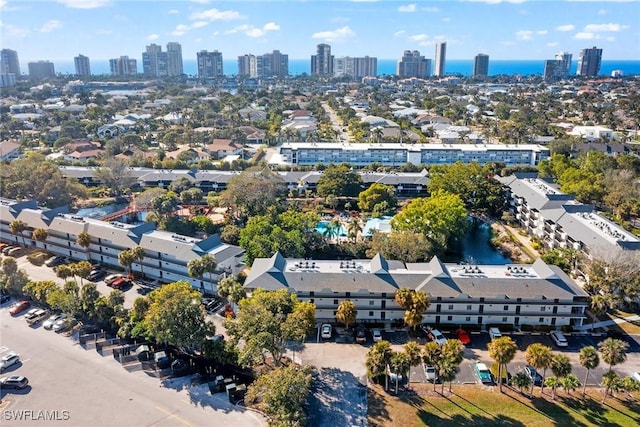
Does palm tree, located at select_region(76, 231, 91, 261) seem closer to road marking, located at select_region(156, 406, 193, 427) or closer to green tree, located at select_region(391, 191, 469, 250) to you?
road marking, located at select_region(156, 406, 193, 427)

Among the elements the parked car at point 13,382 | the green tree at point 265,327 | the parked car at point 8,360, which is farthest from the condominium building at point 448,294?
the parked car at point 8,360

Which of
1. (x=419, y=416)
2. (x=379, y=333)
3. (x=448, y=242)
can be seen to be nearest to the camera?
(x=419, y=416)

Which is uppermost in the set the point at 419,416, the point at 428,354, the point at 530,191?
the point at 530,191

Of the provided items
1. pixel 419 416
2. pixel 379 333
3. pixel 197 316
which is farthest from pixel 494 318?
pixel 197 316

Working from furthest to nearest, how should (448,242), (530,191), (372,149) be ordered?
(372,149)
(530,191)
(448,242)

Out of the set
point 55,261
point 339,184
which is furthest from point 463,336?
point 55,261

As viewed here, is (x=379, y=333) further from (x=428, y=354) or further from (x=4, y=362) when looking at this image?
(x=4, y=362)
